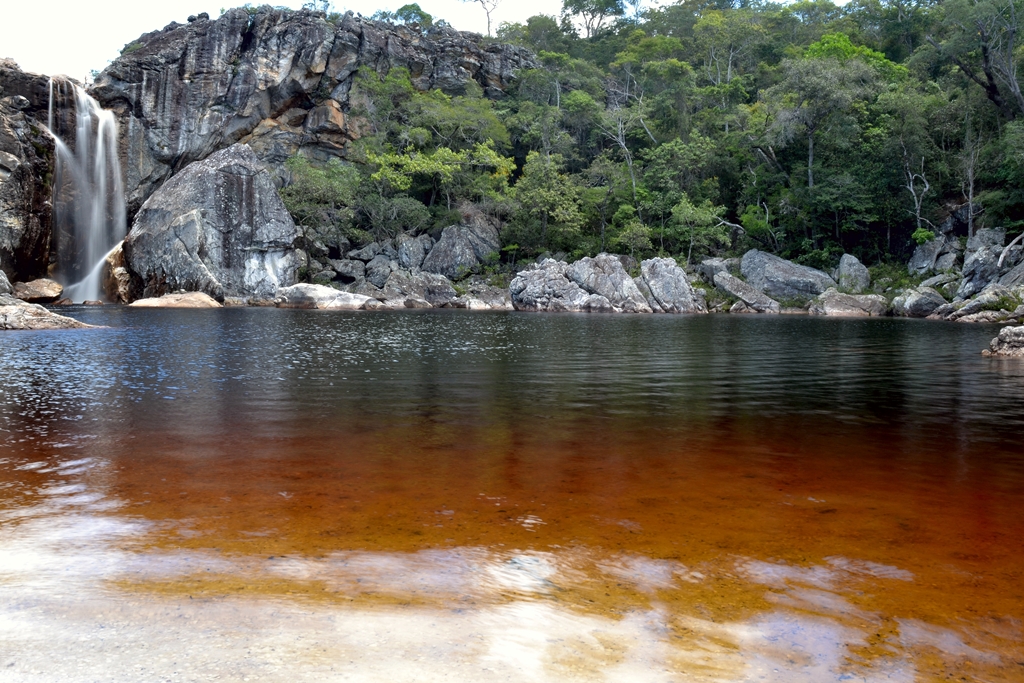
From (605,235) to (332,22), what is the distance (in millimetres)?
33077

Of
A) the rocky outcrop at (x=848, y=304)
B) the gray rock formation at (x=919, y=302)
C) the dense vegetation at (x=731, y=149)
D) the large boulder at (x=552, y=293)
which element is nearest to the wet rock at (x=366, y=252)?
the dense vegetation at (x=731, y=149)

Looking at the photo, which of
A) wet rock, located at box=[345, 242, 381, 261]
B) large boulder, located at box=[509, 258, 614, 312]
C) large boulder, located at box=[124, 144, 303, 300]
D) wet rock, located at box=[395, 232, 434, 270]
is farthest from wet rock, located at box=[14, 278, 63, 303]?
large boulder, located at box=[509, 258, 614, 312]

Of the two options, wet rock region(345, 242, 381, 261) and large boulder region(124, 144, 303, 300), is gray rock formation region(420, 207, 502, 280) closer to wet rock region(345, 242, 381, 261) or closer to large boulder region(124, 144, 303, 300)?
wet rock region(345, 242, 381, 261)

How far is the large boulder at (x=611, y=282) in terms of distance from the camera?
4984 cm

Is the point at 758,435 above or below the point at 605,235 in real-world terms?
below

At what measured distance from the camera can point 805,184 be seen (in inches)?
2146

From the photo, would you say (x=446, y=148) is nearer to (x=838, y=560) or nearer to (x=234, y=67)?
(x=234, y=67)

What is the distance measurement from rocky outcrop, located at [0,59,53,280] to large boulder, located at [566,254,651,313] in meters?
34.9

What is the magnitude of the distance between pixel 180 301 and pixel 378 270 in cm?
1455

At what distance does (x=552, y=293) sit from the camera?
167 feet

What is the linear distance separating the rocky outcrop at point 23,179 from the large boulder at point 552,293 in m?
30.7

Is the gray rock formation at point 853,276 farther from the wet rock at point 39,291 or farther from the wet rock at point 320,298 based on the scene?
the wet rock at point 39,291

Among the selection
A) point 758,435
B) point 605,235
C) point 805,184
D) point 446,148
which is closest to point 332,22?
point 446,148

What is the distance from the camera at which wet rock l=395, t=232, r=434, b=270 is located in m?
55.9
